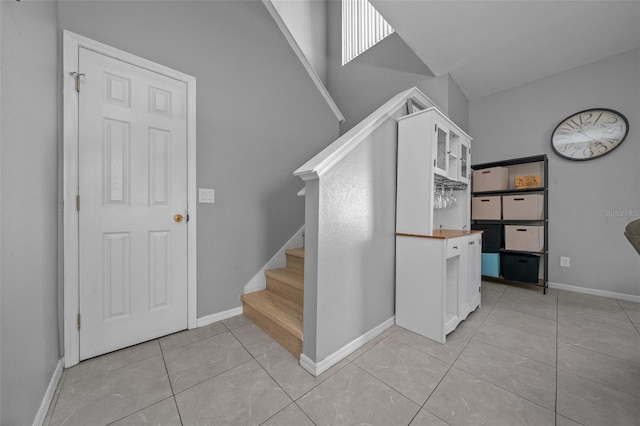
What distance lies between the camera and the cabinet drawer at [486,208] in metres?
2.90

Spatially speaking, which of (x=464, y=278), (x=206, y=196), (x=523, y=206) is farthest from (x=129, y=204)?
(x=523, y=206)

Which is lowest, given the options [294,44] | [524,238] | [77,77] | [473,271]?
[473,271]

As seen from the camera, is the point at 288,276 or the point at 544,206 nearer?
the point at 288,276

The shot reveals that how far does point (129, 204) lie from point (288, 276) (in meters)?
1.32

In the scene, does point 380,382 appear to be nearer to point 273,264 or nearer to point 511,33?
point 273,264

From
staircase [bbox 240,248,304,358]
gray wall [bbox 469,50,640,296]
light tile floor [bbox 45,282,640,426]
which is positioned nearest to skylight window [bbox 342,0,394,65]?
gray wall [bbox 469,50,640,296]

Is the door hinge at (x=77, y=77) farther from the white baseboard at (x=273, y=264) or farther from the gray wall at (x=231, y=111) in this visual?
the white baseboard at (x=273, y=264)

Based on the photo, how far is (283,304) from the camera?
1936 mm

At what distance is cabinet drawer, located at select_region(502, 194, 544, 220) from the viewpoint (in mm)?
2651

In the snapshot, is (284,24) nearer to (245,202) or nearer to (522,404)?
(245,202)

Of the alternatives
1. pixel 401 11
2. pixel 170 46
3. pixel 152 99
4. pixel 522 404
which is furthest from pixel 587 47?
pixel 152 99

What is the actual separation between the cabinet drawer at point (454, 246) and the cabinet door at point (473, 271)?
251 millimetres

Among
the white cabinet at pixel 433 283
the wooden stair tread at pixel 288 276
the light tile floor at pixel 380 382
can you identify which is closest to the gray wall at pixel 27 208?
the light tile floor at pixel 380 382

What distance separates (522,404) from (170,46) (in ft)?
10.4
